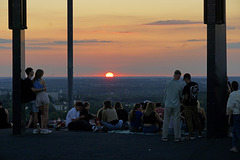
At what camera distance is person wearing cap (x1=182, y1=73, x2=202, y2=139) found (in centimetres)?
1302

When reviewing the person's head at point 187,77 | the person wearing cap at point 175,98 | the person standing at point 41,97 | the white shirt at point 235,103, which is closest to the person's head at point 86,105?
the person standing at point 41,97

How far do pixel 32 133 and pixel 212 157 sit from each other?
626 centimetres

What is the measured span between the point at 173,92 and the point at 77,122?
4.13 metres

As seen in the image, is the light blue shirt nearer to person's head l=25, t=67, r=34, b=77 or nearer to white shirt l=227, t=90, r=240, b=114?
white shirt l=227, t=90, r=240, b=114

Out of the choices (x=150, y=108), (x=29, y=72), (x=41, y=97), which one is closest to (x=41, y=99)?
(x=41, y=97)

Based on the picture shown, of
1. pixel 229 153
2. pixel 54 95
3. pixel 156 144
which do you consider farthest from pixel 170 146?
pixel 54 95

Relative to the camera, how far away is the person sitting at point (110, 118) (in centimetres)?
1574

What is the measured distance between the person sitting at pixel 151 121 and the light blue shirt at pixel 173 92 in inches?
60.9

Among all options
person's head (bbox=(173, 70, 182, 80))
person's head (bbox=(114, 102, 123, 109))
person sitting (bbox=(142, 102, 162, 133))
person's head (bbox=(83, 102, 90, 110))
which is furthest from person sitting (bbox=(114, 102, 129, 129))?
person's head (bbox=(173, 70, 182, 80))

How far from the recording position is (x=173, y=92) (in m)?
12.9

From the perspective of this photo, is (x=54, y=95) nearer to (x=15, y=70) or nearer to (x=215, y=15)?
(x=15, y=70)

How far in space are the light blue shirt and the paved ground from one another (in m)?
0.98

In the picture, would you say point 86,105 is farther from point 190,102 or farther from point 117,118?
point 190,102

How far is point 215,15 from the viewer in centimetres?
1308
